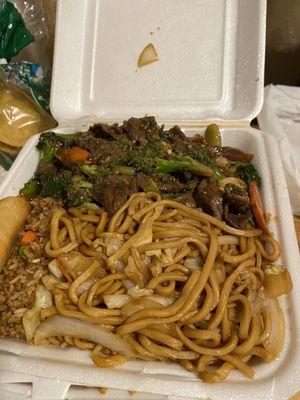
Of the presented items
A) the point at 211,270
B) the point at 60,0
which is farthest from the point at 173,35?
the point at 211,270

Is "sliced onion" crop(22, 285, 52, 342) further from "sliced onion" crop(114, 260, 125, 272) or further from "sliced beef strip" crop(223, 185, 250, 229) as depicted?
"sliced beef strip" crop(223, 185, 250, 229)

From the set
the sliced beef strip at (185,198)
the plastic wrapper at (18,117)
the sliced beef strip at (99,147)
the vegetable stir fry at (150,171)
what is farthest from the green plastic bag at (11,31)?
the sliced beef strip at (185,198)

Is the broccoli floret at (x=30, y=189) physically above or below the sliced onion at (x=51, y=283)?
above

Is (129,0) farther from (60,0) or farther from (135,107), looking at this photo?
(135,107)

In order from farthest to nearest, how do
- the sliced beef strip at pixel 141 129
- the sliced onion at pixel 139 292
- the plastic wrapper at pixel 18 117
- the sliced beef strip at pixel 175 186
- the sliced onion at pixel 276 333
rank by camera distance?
the plastic wrapper at pixel 18 117 → the sliced beef strip at pixel 141 129 → the sliced beef strip at pixel 175 186 → the sliced onion at pixel 139 292 → the sliced onion at pixel 276 333

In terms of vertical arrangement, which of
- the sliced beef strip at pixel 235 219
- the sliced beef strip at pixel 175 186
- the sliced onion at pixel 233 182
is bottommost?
the sliced beef strip at pixel 235 219

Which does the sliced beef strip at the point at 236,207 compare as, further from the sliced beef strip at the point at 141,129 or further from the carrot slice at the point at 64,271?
the carrot slice at the point at 64,271

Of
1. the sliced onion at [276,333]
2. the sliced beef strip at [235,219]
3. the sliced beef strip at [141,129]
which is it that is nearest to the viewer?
the sliced onion at [276,333]
